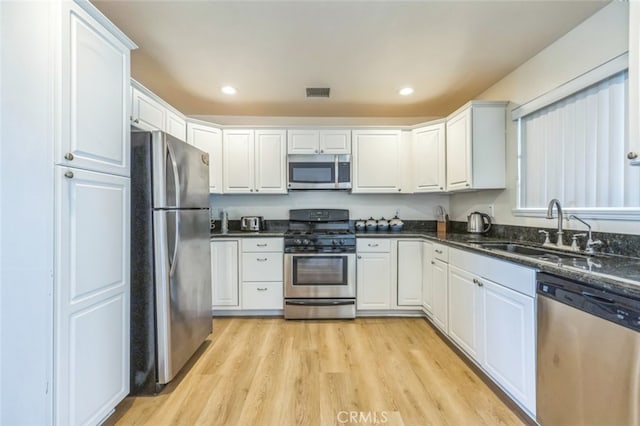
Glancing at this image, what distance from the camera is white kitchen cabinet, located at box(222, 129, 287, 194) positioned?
347 centimetres

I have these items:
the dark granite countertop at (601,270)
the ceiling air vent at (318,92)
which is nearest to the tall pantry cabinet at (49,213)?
the ceiling air vent at (318,92)

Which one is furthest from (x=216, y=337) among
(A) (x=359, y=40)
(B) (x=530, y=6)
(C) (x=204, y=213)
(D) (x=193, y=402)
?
(B) (x=530, y=6)

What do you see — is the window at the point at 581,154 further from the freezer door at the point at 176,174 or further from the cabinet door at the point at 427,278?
the freezer door at the point at 176,174

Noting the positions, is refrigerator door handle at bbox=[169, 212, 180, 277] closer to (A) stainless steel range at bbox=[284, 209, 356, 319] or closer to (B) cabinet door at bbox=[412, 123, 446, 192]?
(A) stainless steel range at bbox=[284, 209, 356, 319]

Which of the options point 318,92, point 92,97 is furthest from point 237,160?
point 92,97

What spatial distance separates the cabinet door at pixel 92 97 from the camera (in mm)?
1305

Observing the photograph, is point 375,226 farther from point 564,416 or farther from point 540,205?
point 564,416

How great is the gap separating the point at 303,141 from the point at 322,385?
8.46 ft

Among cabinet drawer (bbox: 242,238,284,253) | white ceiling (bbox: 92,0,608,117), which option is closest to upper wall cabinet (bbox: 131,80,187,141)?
white ceiling (bbox: 92,0,608,117)

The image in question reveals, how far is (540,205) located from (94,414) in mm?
3290

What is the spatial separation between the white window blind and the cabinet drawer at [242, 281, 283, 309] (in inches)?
100

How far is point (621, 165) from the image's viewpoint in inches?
67.6

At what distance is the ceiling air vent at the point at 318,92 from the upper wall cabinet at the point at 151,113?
1402 mm

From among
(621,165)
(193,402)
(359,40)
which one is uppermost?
(359,40)
